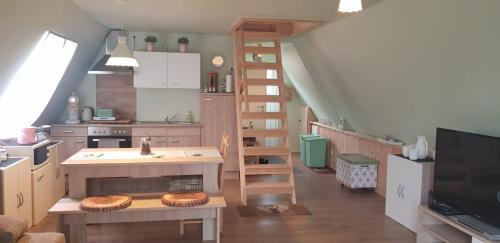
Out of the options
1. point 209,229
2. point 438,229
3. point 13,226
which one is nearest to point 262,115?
point 209,229

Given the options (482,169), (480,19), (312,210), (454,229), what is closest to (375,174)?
(312,210)

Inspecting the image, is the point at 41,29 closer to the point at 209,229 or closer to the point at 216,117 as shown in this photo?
the point at 209,229

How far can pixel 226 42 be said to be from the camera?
269 inches

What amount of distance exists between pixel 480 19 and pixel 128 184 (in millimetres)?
3561

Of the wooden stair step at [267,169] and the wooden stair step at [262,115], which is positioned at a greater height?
the wooden stair step at [262,115]

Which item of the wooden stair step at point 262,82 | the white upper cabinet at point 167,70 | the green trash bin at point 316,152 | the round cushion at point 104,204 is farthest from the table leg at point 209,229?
the green trash bin at point 316,152

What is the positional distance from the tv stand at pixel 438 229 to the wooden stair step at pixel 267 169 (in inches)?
73.0

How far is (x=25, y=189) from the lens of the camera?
4.04m

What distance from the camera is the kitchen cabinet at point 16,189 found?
360cm

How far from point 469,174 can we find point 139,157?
302 centimetres

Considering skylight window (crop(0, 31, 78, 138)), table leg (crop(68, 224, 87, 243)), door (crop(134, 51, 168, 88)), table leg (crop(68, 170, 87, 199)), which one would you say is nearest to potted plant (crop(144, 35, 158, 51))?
door (crop(134, 51, 168, 88))

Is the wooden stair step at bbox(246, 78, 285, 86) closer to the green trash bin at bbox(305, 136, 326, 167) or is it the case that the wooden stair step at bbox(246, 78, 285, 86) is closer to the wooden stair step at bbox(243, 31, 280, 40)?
the wooden stair step at bbox(243, 31, 280, 40)

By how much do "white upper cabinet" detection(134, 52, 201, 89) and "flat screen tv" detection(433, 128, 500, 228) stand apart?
152 inches

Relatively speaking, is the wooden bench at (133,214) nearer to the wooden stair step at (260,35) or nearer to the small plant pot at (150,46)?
the wooden stair step at (260,35)
